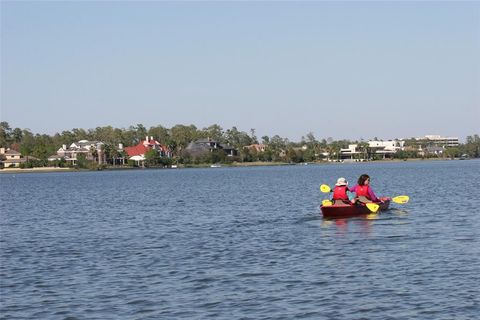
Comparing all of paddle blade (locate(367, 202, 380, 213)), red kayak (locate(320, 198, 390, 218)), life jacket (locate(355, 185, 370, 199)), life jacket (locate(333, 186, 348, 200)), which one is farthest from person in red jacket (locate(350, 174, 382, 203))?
life jacket (locate(333, 186, 348, 200))

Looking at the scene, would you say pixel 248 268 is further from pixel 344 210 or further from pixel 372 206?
pixel 372 206

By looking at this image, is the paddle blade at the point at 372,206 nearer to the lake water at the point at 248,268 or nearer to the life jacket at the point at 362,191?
the lake water at the point at 248,268

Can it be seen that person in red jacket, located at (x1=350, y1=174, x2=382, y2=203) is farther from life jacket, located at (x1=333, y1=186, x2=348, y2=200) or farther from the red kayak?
life jacket, located at (x1=333, y1=186, x2=348, y2=200)

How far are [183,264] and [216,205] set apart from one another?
32.5 m

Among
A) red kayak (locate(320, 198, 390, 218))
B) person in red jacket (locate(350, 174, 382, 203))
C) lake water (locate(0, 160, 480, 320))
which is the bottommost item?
lake water (locate(0, 160, 480, 320))

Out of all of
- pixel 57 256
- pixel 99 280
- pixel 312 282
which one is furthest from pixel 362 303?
pixel 57 256

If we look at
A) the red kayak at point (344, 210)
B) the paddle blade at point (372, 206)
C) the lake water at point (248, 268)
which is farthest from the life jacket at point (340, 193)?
the paddle blade at point (372, 206)

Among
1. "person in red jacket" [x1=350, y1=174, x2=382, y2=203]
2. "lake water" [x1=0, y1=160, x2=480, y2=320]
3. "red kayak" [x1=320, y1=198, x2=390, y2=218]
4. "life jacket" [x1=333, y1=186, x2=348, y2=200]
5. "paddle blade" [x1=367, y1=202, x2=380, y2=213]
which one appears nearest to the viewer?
"lake water" [x1=0, y1=160, x2=480, y2=320]

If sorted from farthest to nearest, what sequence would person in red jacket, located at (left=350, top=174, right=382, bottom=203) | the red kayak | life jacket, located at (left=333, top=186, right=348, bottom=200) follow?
person in red jacket, located at (left=350, top=174, right=382, bottom=203) < life jacket, located at (left=333, top=186, right=348, bottom=200) < the red kayak

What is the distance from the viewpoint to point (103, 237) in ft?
125

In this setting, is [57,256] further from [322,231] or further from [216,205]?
[216,205]

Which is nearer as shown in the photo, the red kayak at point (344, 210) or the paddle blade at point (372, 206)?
the red kayak at point (344, 210)

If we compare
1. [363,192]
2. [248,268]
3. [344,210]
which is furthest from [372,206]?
[248,268]

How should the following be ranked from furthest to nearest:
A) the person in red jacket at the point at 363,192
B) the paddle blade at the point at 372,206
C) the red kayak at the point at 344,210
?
the person in red jacket at the point at 363,192 < the paddle blade at the point at 372,206 < the red kayak at the point at 344,210
